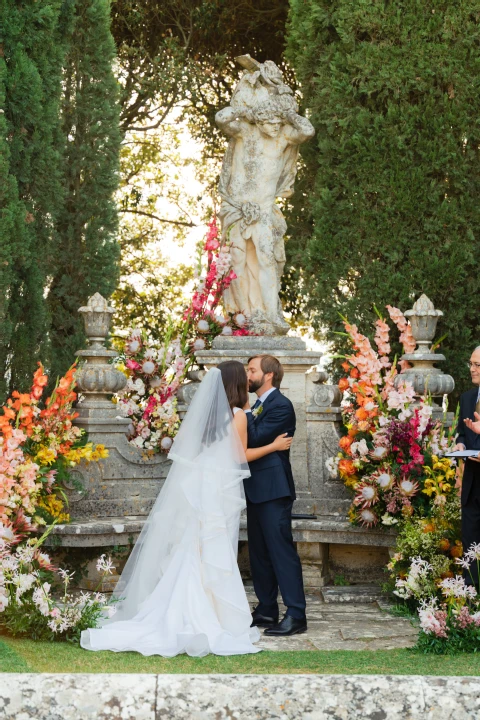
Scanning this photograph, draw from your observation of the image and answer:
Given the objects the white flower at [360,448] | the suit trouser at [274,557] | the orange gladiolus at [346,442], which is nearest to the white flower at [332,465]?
the orange gladiolus at [346,442]

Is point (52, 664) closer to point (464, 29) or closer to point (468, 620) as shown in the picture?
point (468, 620)

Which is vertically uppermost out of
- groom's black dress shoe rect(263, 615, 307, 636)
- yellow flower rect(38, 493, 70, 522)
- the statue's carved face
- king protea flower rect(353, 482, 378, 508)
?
the statue's carved face

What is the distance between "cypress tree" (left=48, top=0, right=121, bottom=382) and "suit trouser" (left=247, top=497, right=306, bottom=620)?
4453 millimetres

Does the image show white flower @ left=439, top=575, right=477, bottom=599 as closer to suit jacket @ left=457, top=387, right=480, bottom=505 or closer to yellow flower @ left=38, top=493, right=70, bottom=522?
Result: suit jacket @ left=457, top=387, right=480, bottom=505

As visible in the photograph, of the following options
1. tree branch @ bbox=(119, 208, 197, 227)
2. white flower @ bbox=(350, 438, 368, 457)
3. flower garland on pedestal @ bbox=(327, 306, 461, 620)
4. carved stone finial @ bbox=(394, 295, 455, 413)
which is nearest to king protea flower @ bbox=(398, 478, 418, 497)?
flower garland on pedestal @ bbox=(327, 306, 461, 620)

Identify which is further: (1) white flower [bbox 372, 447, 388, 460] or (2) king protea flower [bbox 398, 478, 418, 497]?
(1) white flower [bbox 372, 447, 388, 460]

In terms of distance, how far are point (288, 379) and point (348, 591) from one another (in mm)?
1639

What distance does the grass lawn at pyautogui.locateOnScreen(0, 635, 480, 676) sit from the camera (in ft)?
15.2

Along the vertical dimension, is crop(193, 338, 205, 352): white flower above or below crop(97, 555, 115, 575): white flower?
above

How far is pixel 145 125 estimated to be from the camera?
13500 mm

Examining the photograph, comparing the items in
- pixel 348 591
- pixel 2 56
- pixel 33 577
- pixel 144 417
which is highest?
pixel 2 56

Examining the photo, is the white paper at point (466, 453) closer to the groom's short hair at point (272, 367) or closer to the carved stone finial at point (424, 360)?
the groom's short hair at point (272, 367)

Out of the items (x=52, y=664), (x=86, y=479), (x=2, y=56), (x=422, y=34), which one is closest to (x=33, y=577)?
(x=52, y=664)

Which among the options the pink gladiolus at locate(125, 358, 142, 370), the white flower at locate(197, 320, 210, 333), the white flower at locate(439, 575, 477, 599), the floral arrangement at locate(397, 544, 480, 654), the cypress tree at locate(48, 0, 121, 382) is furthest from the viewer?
the cypress tree at locate(48, 0, 121, 382)
